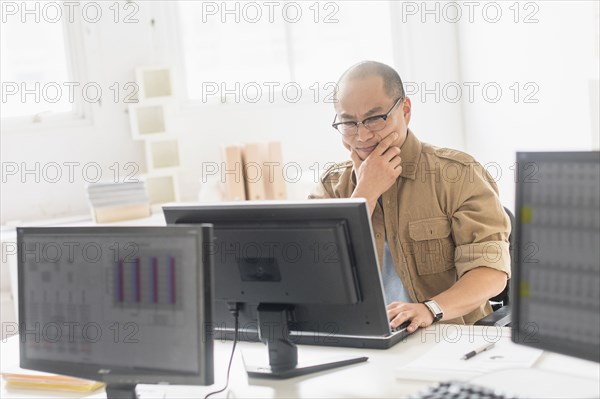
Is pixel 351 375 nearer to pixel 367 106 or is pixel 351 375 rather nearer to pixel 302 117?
pixel 367 106

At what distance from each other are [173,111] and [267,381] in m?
2.45

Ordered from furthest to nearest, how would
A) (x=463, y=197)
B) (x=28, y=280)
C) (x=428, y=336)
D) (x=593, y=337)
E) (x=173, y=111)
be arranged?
(x=173, y=111)
(x=463, y=197)
(x=428, y=336)
(x=28, y=280)
(x=593, y=337)

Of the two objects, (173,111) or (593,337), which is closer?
(593,337)

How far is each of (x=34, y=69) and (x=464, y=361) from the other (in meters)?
2.87

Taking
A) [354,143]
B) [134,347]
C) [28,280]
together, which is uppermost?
[354,143]

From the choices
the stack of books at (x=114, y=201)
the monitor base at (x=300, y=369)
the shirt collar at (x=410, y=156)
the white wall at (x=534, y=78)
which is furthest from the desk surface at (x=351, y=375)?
the stack of books at (x=114, y=201)

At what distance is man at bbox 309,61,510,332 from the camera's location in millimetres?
2395

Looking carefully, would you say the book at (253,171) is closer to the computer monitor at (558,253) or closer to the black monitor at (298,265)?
the black monitor at (298,265)

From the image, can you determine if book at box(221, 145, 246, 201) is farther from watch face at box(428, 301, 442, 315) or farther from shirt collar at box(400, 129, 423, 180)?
watch face at box(428, 301, 442, 315)

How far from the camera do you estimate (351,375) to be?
6.04 ft

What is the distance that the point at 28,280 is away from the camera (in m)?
1.82

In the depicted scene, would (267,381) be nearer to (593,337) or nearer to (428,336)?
(428,336)

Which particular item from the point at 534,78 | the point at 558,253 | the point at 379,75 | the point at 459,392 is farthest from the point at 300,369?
the point at 534,78

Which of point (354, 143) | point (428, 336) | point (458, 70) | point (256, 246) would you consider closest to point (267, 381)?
point (256, 246)
